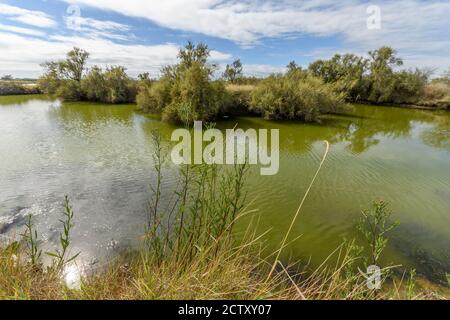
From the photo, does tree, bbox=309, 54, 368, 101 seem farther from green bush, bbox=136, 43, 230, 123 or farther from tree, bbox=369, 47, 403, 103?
green bush, bbox=136, 43, 230, 123

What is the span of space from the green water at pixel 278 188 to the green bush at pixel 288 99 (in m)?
4.27

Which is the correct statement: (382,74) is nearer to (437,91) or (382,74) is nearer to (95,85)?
(437,91)

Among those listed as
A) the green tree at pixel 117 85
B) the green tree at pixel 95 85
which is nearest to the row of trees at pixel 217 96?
the green tree at pixel 117 85

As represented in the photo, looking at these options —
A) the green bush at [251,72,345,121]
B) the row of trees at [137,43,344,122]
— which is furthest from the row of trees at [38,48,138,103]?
the green bush at [251,72,345,121]

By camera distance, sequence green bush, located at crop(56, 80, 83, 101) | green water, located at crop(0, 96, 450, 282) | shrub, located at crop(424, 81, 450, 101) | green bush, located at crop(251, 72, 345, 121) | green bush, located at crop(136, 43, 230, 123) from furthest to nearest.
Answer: shrub, located at crop(424, 81, 450, 101) → green bush, located at crop(56, 80, 83, 101) → green bush, located at crop(251, 72, 345, 121) → green bush, located at crop(136, 43, 230, 123) → green water, located at crop(0, 96, 450, 282)

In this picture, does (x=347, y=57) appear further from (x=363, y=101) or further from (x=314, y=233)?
(x=314, y=233)

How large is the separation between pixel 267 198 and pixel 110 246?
373cm

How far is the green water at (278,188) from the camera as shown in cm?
468

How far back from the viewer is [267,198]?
6184 mm

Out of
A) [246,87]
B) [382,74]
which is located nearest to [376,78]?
[382,74]

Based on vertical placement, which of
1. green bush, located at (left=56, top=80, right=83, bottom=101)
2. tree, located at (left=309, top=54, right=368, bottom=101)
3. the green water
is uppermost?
tree, located at (left=309, top=54, right=368, bottom=101)

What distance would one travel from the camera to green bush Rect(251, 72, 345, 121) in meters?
16.3

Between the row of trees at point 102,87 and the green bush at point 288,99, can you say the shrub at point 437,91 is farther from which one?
the row of trees at point 102,87

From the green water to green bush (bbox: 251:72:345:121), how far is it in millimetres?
4265
